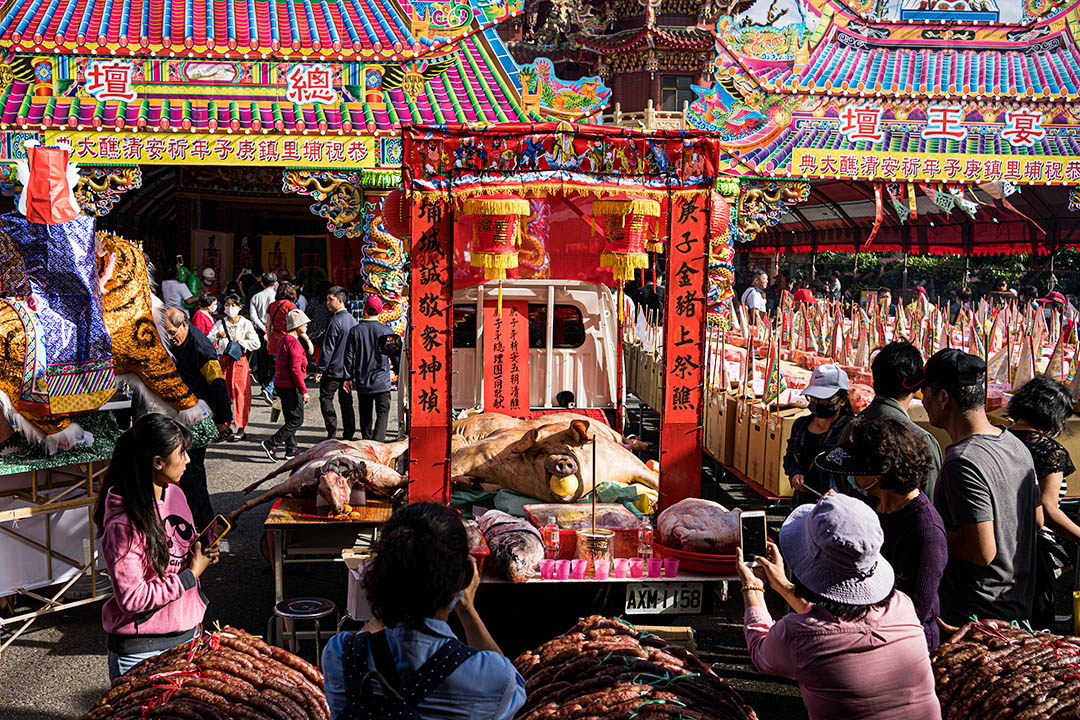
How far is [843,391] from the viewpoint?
16.5ft

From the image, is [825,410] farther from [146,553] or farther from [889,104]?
[889,104]

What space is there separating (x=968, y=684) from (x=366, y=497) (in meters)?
3.14

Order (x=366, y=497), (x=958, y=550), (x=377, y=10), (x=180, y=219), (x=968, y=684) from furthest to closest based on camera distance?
(x=180, y=219), (x=377, y=10), (x=366, y=497), (x=958, y=550), (x=968, y=684)

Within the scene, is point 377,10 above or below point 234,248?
above

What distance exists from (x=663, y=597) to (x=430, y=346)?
64.7 inches

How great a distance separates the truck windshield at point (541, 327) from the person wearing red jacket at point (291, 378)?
1964 mm

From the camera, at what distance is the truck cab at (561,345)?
7.96 meters

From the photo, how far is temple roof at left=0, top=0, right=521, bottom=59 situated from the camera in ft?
42.3

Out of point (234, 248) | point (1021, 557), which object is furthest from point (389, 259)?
point (1021, 557)

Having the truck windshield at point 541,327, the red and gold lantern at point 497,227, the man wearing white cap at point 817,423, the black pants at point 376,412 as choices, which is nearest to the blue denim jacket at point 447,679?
the red and gold lantern at point 497,227

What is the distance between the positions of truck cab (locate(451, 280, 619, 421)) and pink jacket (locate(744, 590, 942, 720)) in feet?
18.4

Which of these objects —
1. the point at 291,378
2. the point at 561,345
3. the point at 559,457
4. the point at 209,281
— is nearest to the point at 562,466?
the point at 559,457

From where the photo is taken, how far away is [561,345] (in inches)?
319

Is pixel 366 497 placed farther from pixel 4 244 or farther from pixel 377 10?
pixel 377 10
